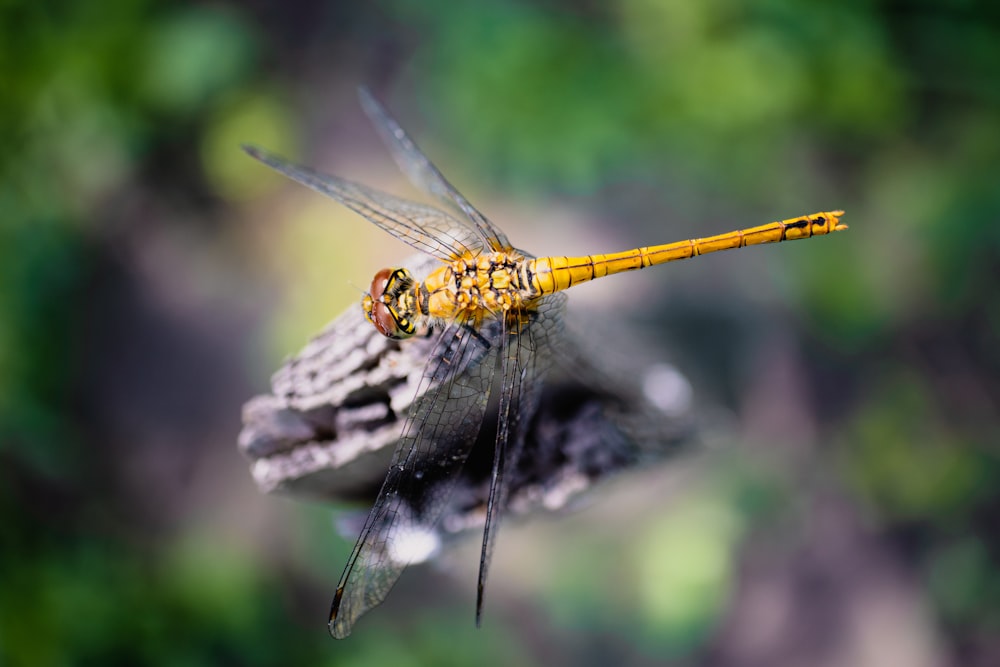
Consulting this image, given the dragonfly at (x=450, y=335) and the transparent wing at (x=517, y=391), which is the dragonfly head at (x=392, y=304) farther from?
the transparent wing at (x=517, y=391)

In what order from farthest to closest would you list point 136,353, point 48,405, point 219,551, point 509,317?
point 136,353, point 48,405, point 219,551, point 509,317

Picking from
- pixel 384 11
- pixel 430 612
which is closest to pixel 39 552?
pixel 430 612

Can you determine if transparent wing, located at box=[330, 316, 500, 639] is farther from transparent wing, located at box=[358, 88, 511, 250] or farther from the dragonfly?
transparent wing, located at box=[358, 88, 511, 250]

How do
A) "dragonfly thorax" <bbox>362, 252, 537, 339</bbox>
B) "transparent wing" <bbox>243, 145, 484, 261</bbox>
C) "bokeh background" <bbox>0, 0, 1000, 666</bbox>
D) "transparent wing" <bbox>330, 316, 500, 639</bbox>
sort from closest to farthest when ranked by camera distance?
"transparent wing" <bbox>330, 316, 500, 639</bbox> → "dragonfly thorax" <bbox>362, 252, 537, 339</bbox> → "transparent wing" <bbox>243, 145, 484, 261</bbox> → "bokeh background" <bbox>0, 0, 1000, 666</bbox>

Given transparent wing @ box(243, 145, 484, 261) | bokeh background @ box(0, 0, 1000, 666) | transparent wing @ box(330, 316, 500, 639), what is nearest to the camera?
transparent wing @ box(330, 316, 500, 639)

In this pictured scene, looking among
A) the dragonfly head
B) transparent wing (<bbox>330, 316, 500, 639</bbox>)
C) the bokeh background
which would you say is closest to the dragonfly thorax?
the dragonfly head

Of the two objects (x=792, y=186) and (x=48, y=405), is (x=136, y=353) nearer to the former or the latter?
(x=48, y=405)
